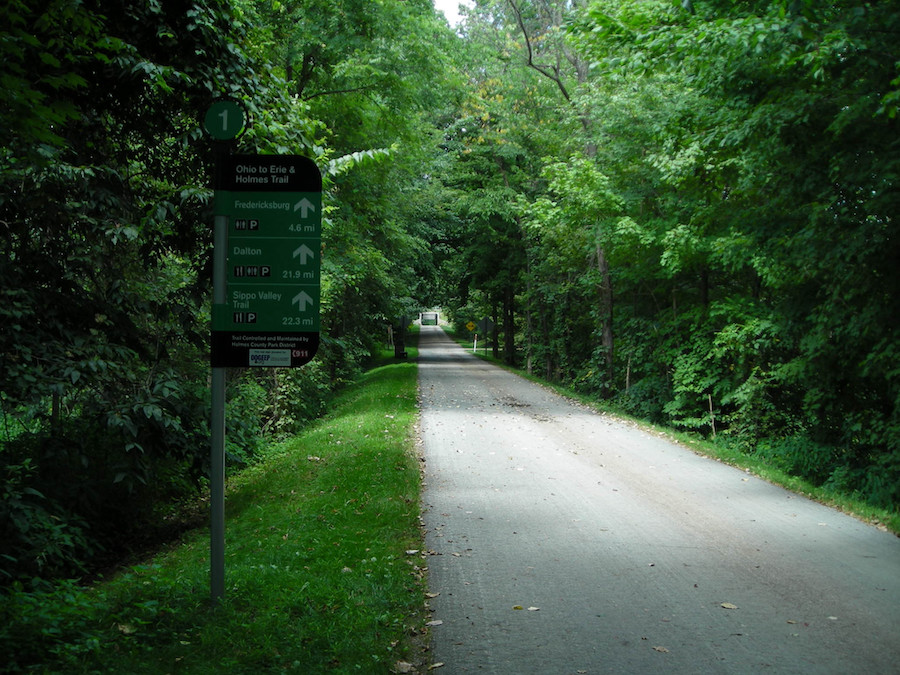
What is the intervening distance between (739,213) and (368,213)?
9.84 metres

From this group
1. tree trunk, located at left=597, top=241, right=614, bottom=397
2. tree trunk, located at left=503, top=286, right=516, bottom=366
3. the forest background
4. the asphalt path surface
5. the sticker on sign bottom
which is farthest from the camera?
tree trunk, located at left=503, top=286, right=516, bottom=366

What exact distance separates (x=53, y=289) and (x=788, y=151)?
361 inches

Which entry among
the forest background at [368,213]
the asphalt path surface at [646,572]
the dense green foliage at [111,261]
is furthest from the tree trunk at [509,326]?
the dense green foliage at [111,261]

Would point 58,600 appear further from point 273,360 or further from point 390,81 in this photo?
point 390,81

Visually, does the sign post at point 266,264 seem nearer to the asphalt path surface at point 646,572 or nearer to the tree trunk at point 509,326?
the asphalt path surface at point 646,572

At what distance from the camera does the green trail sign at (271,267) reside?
4.64 meters

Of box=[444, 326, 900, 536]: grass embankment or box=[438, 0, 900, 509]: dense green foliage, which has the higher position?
box=[438, 0, 900, 509]: dense green foliage

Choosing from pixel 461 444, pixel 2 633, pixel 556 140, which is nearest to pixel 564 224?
pixel 556 140

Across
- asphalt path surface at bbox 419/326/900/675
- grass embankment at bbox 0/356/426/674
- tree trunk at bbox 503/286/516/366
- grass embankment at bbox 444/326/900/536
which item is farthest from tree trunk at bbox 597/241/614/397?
tree trunk at bbox 503/286/516/366

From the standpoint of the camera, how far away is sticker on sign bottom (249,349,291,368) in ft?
15.1

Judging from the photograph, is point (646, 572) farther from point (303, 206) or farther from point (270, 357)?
point (303, 206)

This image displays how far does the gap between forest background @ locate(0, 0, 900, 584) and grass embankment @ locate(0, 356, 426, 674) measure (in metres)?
1.25

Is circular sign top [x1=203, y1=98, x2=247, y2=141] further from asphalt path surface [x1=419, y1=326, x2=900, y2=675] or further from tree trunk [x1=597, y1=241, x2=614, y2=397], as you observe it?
tree trunk [x1=597, y1=241, x2=614, y2=397]

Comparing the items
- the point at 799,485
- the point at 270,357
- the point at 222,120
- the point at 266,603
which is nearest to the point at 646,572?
the point at 266,603
